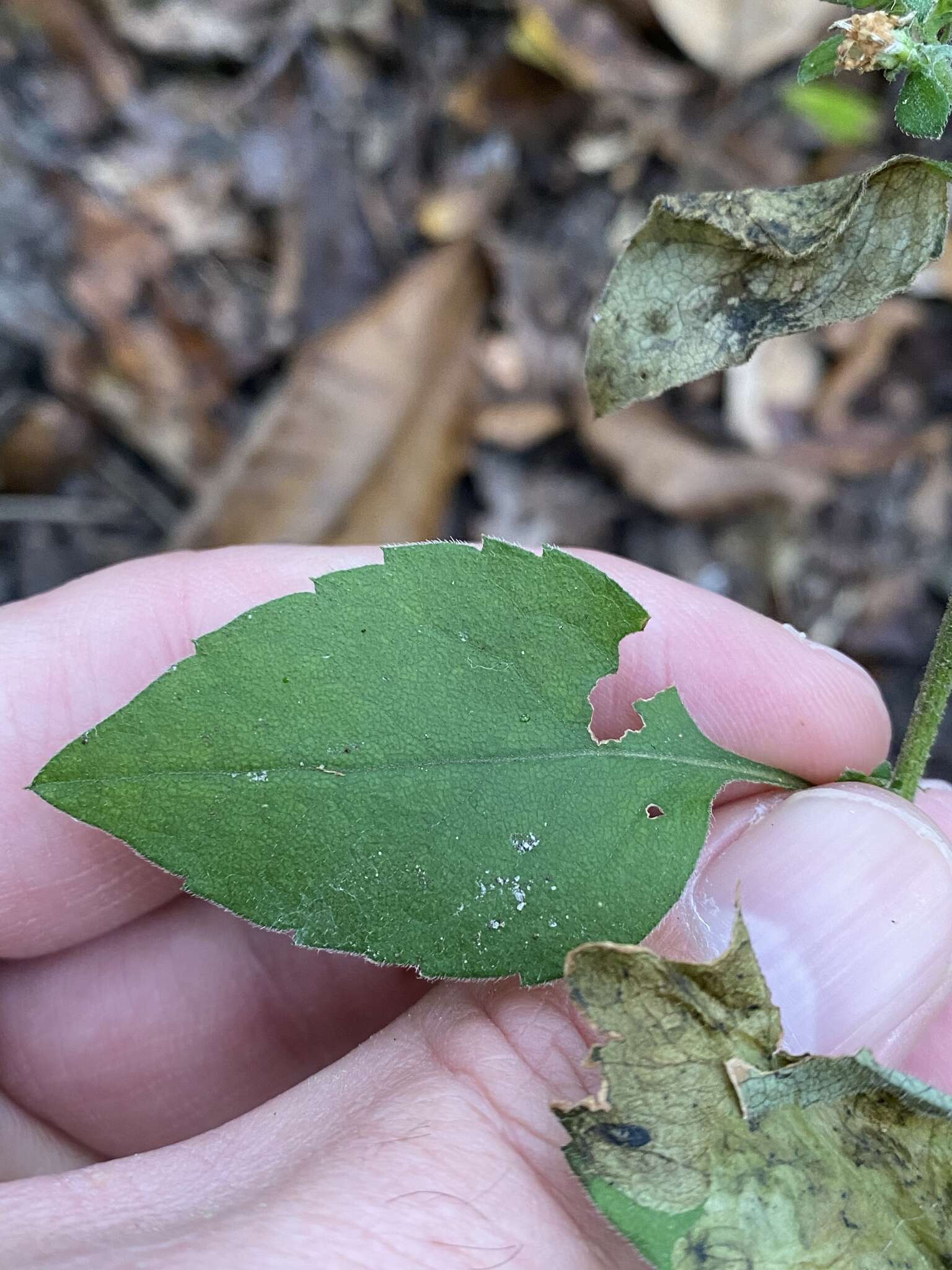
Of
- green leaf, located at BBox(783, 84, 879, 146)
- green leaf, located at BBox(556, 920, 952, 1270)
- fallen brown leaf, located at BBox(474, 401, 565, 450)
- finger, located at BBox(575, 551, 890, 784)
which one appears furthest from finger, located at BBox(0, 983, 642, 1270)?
green leaf, located at BBox(783, 84, 879, 146)

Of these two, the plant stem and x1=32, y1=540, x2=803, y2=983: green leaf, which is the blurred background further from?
x1=32, y1=540, x2=803, y2=983: green leaf

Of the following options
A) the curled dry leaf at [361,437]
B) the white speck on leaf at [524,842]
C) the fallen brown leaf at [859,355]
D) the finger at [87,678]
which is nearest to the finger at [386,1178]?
the white speck on leaf at [524,842]

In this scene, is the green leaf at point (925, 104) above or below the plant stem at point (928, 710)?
above

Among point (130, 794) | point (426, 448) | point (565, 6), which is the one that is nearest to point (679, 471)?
point (426, 448)

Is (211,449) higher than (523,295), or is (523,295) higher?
(523,295)

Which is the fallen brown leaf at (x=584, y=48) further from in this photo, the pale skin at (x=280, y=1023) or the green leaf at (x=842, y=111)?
the pale skin at (x=280, y=1023)

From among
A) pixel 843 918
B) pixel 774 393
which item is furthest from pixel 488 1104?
pixel 774 393

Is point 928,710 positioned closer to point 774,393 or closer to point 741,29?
point 774,393

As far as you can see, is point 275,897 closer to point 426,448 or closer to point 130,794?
point 130,794
